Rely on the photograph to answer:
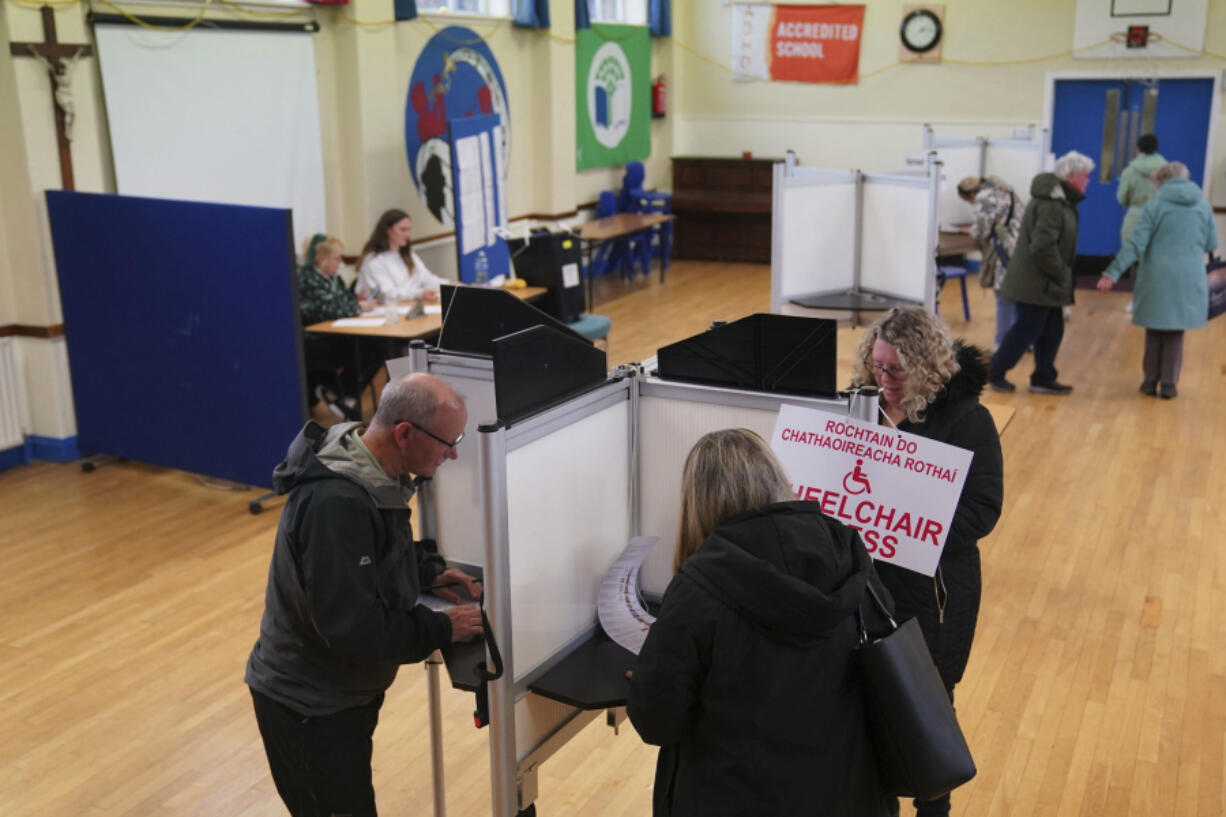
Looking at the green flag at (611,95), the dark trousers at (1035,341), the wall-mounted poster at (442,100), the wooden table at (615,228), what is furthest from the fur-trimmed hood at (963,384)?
the green flag at (611,95)

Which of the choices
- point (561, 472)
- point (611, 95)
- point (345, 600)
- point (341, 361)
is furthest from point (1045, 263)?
point (345, 600)

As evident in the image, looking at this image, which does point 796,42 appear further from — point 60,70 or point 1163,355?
point 60,70

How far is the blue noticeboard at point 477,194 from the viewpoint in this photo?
25.1 ft

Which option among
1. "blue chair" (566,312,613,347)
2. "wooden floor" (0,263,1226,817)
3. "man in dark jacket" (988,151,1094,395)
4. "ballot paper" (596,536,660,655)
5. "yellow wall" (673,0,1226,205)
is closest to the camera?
"ballot paper" (596,536,660,655)

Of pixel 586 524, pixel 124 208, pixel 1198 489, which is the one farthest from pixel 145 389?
pixel 1198 489

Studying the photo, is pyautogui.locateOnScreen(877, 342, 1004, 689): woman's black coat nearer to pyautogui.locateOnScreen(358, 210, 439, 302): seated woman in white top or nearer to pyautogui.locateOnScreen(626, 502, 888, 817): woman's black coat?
pyautogui.locateOnScreen(626, 502, 888, 817): woman's black coat

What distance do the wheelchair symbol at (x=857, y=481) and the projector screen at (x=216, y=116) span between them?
506 cm

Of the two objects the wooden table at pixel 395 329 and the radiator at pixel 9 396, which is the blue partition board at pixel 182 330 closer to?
the radiator at pixel 9 396

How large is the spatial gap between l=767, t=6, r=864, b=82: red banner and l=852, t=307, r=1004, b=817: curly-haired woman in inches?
387

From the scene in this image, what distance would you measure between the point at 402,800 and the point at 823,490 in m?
1.67

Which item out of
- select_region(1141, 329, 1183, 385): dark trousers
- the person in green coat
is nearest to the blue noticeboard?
select_region(1141, 329, 1183, 385): dark trousers

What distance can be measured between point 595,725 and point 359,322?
10.6 feet

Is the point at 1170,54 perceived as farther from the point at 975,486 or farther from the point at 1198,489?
the point at 975,486

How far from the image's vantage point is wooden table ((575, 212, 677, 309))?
32.9 ft
